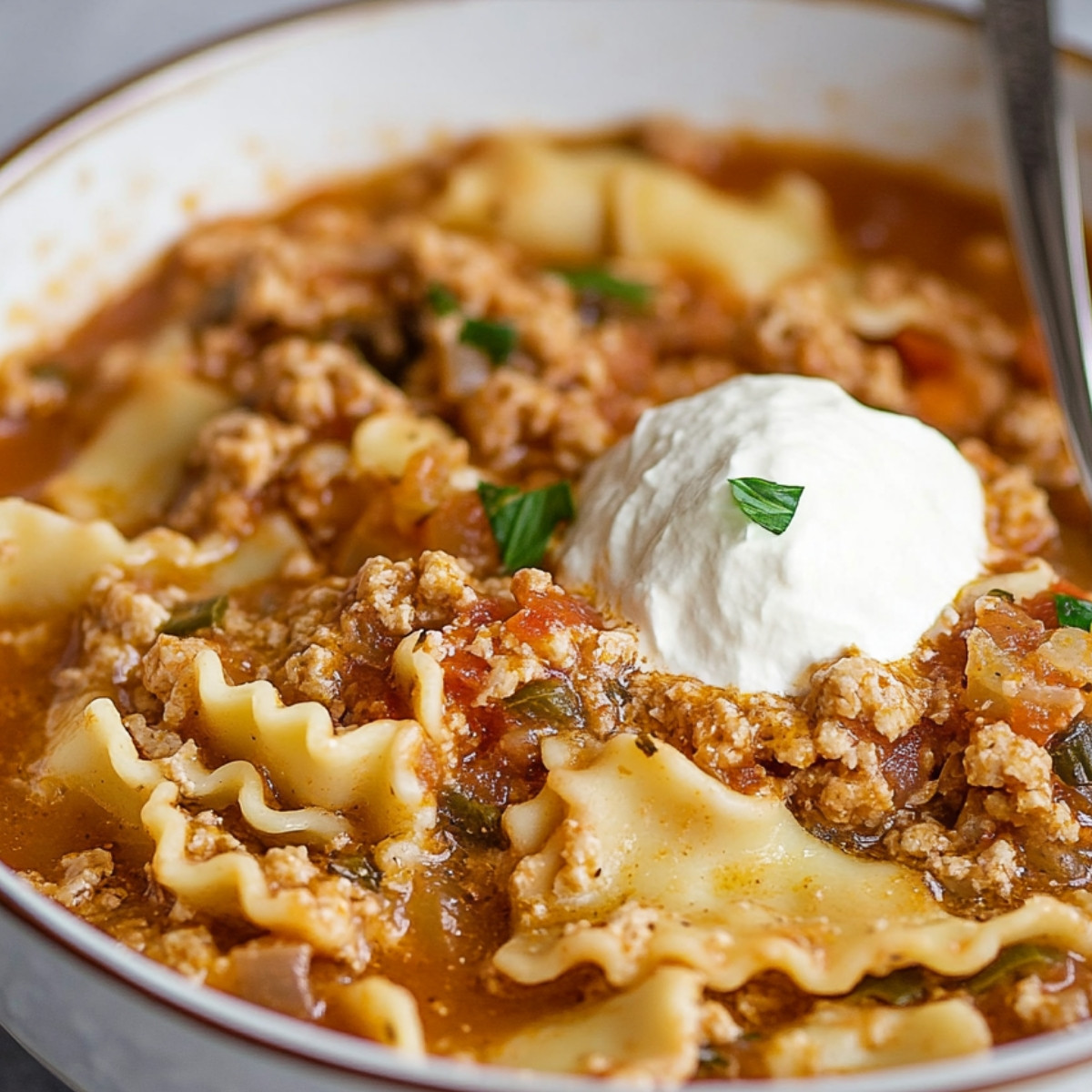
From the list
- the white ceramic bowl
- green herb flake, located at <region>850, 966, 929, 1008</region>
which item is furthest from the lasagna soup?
the white ceramic bowl

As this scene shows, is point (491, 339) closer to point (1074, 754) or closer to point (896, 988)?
point (1074, 754)

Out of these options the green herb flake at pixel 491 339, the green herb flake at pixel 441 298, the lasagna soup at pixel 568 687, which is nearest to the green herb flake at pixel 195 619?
the lasagna soup at pixel 568 687

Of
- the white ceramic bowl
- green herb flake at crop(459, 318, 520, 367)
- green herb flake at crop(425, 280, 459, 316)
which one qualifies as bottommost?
green herb flake at crop(459, 318, 520, 367)

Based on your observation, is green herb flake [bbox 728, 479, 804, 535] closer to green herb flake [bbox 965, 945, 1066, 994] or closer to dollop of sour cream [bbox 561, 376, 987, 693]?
dollop of sour cream [bbox 561, 376, 987, 693]

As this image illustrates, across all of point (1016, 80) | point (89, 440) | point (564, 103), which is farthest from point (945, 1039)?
point (564, 103)

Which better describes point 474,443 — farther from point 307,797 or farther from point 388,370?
point 307,797
